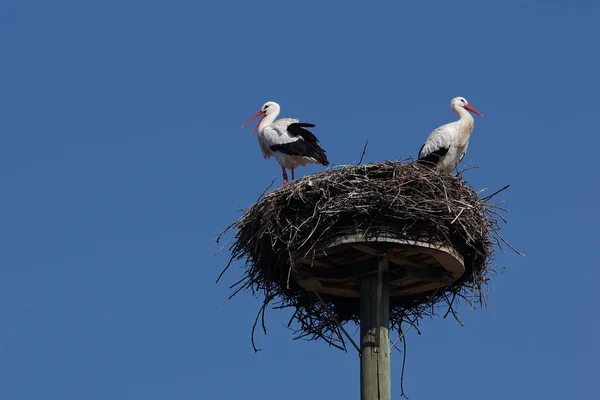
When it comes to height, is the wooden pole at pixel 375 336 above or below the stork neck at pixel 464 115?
below

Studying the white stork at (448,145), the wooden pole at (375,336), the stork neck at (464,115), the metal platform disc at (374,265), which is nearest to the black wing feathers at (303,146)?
the white stork at (448,145)

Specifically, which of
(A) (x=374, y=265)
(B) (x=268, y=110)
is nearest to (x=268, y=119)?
(B) (x=268, y=110)

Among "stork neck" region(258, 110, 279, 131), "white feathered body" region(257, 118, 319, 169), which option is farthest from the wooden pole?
"stork neck" region(258, 110, 279, 131)

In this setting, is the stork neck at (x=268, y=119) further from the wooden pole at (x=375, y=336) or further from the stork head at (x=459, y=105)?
the wooden pole at (x=375, y=336)

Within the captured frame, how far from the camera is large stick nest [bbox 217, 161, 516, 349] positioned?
1052 centimetres

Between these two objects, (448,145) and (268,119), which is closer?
(448,145)

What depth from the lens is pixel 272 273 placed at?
447 inches

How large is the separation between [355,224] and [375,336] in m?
1.05

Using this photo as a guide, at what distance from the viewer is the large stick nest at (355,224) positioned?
10523mm

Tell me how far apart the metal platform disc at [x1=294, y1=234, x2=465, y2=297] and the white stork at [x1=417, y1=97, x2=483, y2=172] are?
3037mm

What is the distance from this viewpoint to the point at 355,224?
10.5m

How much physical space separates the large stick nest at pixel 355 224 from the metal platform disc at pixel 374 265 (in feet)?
0.30

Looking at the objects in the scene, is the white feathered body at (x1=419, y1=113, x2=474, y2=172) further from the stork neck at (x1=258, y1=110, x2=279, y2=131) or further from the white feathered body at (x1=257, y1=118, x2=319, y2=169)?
the stork neck at (x1=258, y1=110, x2=279, y2=131)

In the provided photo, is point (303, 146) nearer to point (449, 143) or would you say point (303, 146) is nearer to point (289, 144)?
point (289, 144)
